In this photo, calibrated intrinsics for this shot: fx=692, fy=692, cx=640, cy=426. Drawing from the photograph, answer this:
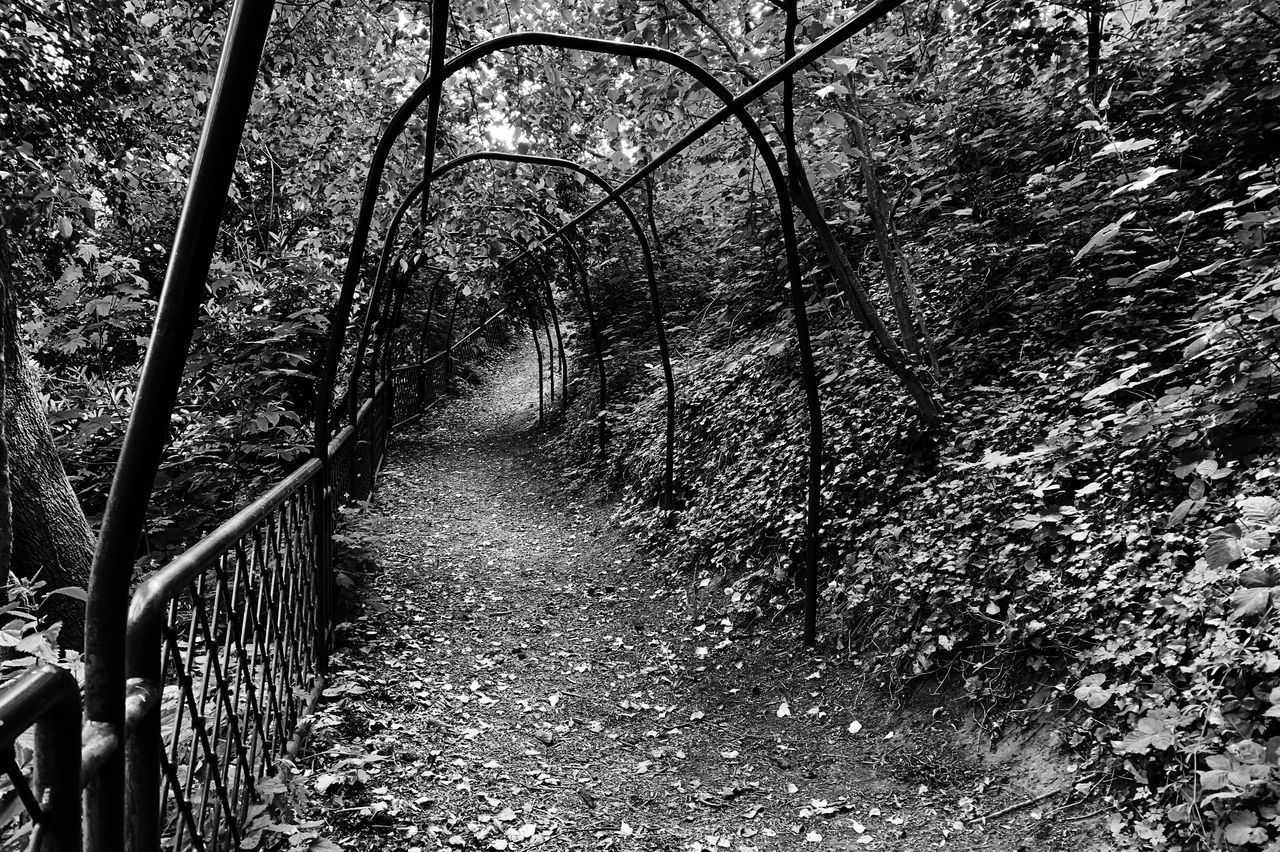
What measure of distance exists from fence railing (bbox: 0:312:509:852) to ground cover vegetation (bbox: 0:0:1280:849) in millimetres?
303

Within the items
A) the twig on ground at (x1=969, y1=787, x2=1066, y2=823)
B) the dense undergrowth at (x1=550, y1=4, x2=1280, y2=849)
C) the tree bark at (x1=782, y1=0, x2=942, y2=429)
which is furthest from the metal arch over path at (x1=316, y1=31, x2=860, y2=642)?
the twig on ground at (x1=969, y1=787, x2=1066, y2=823)

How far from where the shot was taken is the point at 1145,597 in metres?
2.52

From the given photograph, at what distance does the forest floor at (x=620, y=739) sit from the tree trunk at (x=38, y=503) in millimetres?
1164

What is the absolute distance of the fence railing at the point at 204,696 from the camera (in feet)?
2.66

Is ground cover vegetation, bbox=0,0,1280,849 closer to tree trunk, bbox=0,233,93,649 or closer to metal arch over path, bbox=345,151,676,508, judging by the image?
tree trunk, bbox=0,233,93,649

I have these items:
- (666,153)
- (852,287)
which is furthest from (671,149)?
(852,287)

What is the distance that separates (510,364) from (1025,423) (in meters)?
19.4

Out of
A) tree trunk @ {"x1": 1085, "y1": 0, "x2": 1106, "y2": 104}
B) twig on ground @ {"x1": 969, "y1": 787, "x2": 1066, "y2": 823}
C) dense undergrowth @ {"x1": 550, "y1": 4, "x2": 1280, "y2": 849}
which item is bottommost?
twig on ground @ {"x1": 969, "y1": 787, "x2": 1066, "y2": 823}

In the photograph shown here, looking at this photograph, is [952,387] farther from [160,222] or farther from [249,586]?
[160,222]

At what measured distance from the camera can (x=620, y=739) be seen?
3439 mm

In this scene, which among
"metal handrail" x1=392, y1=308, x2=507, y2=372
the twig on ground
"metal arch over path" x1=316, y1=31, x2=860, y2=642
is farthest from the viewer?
"metal handrail" x1=392, y1=308, x2=507, y2=372

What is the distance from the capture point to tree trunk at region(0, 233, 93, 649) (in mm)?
2830

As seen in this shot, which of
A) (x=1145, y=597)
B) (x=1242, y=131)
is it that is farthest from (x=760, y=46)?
(x=1145, y=597)

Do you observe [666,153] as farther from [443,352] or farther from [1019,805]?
[443,352]
